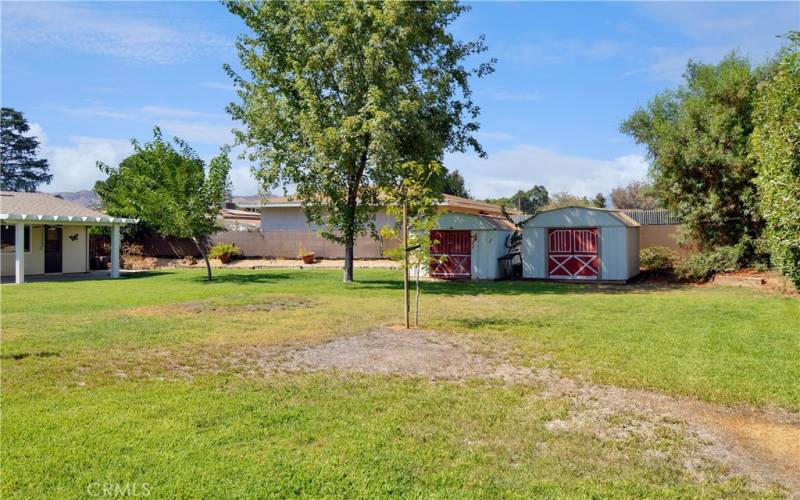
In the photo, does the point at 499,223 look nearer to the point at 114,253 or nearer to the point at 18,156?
the point at 114,253

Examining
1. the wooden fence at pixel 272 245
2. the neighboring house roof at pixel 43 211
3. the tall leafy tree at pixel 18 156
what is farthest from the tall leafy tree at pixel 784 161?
the tall leafy tree at pixel 18 156

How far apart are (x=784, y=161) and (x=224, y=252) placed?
27.2m

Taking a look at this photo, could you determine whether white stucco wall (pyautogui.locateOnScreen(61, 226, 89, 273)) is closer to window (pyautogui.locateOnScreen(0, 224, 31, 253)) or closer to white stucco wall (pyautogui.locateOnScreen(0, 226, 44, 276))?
white stucco wall (pyautogui.locateOnScreen(0, 226, 44, 276))

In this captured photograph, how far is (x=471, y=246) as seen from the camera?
20.5 m

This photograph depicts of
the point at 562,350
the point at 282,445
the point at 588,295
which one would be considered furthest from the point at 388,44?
the point at 282,445

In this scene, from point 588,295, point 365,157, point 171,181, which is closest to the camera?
point 588,295

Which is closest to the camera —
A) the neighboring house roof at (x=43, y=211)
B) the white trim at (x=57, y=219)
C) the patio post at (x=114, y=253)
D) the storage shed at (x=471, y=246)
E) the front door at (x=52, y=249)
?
the white trim at (x=57, y=219)

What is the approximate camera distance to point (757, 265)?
18016 millimetres

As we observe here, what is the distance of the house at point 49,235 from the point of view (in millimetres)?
20047

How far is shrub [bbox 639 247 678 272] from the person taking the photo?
21.8 metres

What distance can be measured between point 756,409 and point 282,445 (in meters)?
4.54

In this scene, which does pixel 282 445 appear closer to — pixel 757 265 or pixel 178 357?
pixel 178 357
